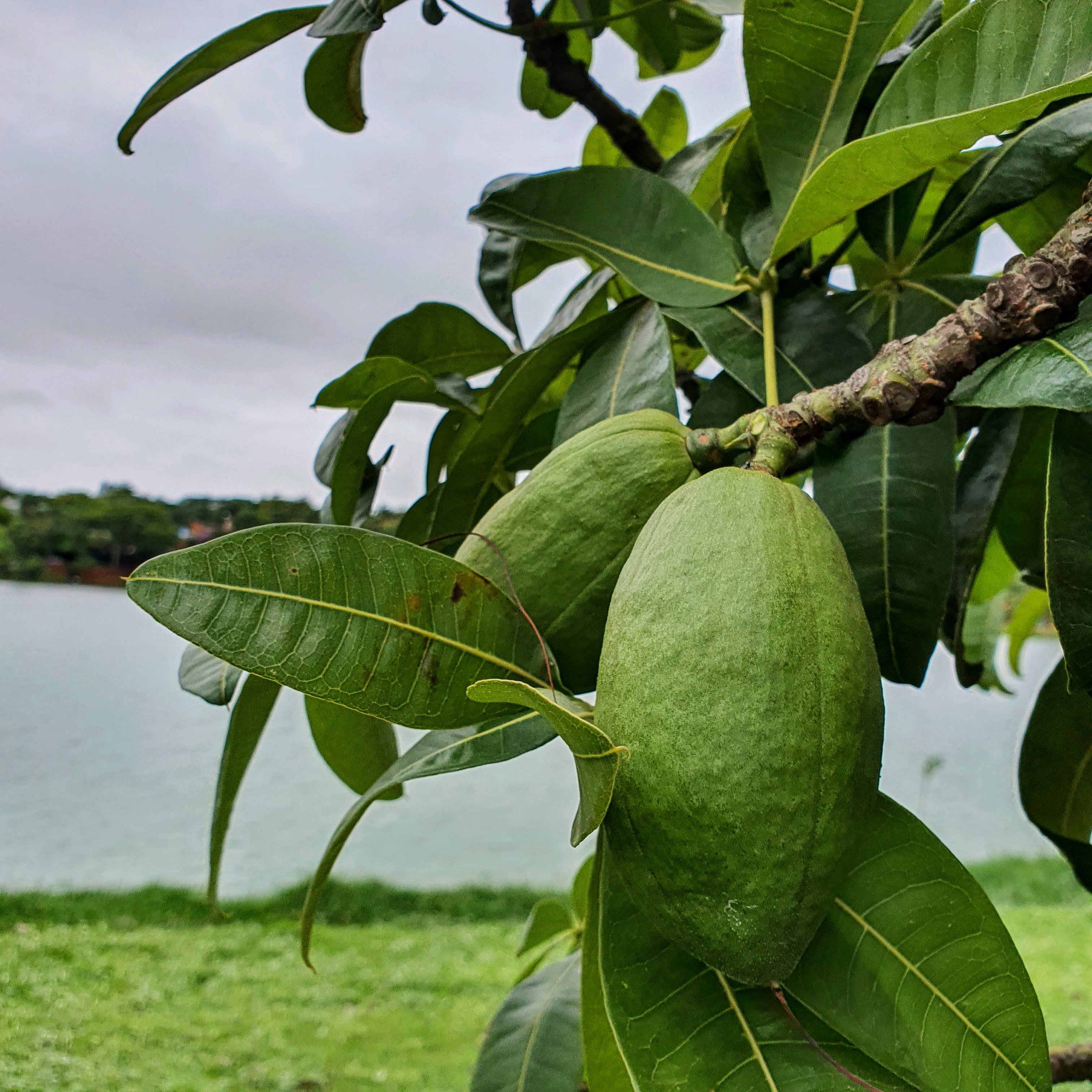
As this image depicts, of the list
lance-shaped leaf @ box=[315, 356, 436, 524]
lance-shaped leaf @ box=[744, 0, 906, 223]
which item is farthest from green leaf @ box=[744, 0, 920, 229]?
lance-shaped leaf @ box=[315, 356, 436, 524]

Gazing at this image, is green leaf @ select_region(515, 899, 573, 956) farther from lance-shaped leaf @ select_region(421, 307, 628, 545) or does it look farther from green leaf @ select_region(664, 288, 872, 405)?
green leaf @ select_region(664, 288, 872, 405)

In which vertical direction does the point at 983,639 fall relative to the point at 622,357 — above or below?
below

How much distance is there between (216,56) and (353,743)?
0.42 m

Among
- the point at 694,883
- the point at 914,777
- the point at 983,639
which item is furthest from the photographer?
the point at 914,777

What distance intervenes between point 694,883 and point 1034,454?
412 millimetres

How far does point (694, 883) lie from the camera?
30 cm

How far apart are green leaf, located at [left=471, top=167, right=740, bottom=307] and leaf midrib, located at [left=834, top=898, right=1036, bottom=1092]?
0.30m

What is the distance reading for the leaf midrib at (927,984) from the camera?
0.33 meters

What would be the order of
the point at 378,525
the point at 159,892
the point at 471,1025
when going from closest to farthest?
the point at 378,525 < the point at 471,1025 < the point at 159,892

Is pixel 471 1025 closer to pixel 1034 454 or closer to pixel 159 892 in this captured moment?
pixel 159 892

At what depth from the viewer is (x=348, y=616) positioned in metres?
0.34

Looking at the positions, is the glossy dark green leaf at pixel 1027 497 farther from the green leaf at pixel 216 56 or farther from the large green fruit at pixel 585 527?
the green leaf at pixel 216 56

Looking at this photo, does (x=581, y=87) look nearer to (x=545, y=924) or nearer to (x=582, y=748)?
(x=582, y=748)

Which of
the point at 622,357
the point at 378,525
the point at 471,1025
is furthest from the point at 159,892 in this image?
the point at 622,357
